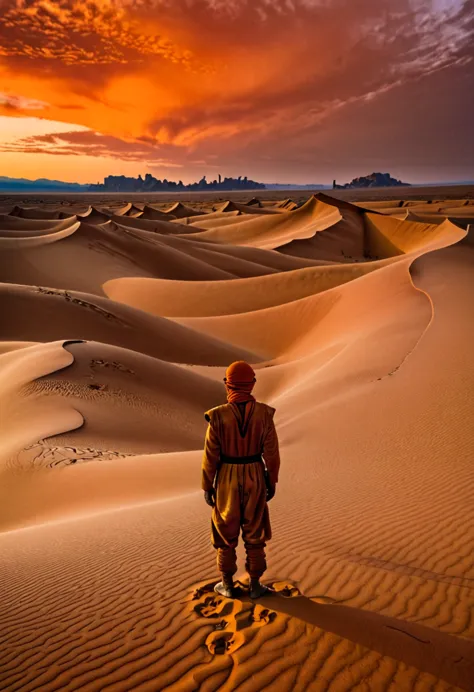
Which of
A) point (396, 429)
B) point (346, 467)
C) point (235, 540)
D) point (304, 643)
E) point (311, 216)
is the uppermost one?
point (311, 216)

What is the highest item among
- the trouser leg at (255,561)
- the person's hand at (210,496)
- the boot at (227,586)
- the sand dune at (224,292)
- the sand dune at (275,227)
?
the sand dune at (275,227)

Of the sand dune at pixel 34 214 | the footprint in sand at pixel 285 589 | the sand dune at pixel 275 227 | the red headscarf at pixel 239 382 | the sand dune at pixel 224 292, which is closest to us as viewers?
the red headscarf at pixel 239 382

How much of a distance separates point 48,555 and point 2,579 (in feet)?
1.82

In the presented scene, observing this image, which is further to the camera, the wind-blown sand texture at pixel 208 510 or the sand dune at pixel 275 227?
the sand dune at pixel 275 227

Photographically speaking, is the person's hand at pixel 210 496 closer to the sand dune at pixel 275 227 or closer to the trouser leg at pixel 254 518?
the trouser leg at pixel 254 518

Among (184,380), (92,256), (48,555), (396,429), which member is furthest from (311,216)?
(48,555)

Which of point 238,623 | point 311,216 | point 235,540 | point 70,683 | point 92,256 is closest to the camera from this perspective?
point 70,683

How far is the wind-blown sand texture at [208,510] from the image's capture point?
9.70 feet

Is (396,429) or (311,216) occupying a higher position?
(311,216)

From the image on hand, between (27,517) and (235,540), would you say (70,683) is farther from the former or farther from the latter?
(27,517)

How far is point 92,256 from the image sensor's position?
3534 cm

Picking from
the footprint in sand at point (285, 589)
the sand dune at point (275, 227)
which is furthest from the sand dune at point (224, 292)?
the sand dune at point (275, 227)

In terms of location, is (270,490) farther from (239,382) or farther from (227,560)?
(239,382)

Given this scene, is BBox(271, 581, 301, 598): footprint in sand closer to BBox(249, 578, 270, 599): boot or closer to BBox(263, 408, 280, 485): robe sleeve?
BBox(249, 578, 270, 599): boot
